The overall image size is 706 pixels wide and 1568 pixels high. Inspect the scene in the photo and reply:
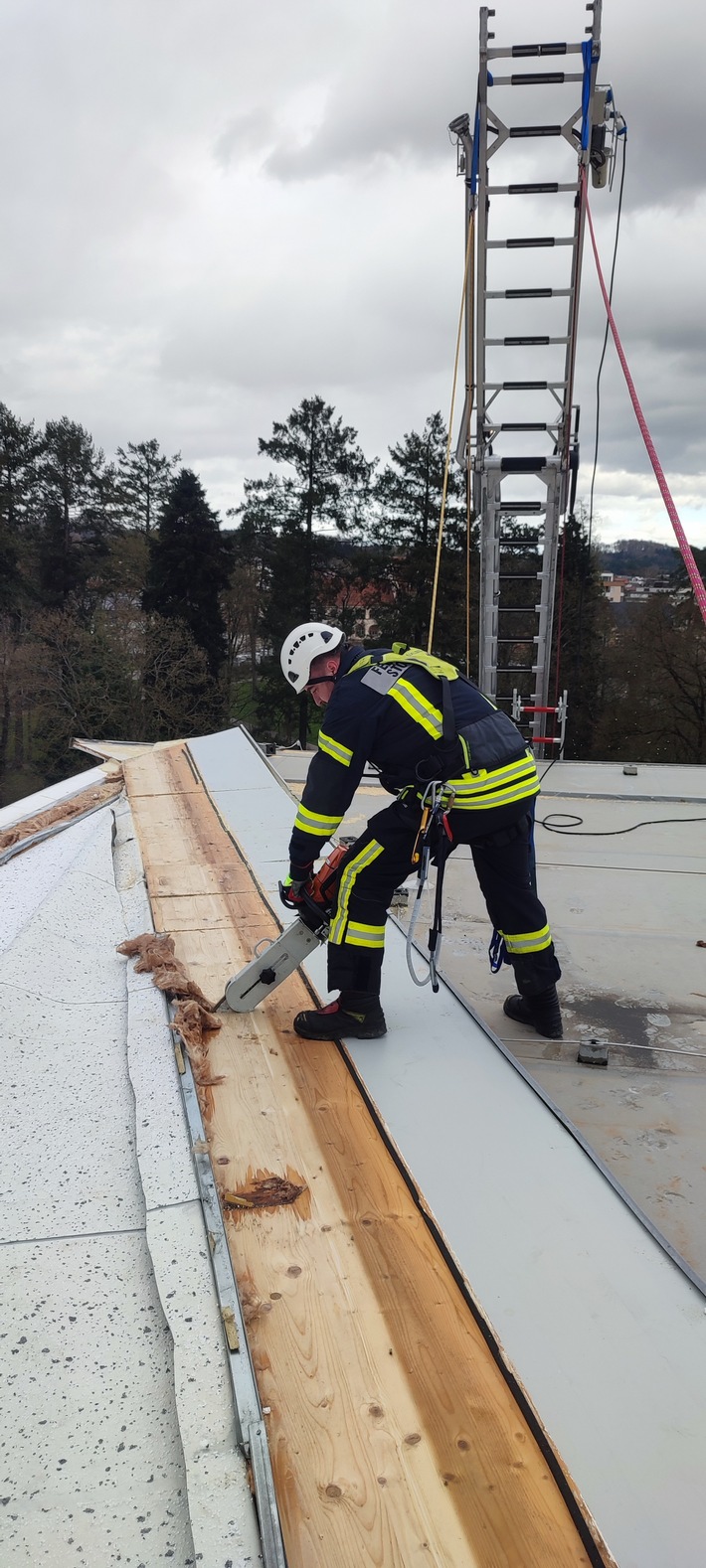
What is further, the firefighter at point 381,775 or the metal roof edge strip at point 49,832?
the metal roof edge strip at point 49,832

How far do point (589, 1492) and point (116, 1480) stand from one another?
75cm

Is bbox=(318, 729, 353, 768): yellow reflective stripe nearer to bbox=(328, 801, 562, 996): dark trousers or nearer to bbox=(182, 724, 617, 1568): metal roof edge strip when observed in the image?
bbox=(328, 801, 562, 996): dark trousers

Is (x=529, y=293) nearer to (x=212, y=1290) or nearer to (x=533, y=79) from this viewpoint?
(x=533, y=79)

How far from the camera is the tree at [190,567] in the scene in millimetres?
27734

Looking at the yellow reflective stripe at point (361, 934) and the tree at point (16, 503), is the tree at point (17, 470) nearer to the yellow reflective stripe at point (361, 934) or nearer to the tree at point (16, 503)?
the tree at point (16, 503)

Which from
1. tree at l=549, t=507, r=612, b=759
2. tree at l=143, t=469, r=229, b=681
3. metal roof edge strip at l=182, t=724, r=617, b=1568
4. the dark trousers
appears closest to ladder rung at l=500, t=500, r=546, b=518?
the dark trousers

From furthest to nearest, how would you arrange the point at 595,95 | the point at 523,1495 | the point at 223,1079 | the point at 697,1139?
the point at 595,95 → the point at 697,1139 → the point at 223,1079 → the point at 523,1495

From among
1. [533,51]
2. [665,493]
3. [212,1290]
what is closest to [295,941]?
[212,1290]

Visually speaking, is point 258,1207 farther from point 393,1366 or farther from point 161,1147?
point 393,1366

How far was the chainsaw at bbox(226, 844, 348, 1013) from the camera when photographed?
9.68 feet

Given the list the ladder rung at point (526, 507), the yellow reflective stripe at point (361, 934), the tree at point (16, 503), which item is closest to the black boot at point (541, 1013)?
the yellow reflective stripe at point (361, 934)

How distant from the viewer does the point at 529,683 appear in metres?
25.8

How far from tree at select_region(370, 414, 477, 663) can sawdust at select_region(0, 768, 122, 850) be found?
20.2 meters

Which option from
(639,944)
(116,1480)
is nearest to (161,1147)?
(116,1480)
